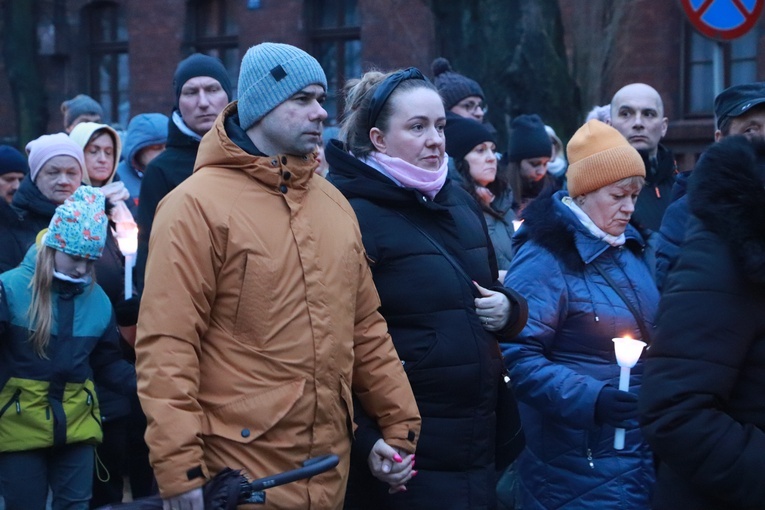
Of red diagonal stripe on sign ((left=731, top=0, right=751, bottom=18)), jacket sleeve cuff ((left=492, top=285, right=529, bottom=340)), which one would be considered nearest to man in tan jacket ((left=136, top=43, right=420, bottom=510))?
jacket sleeve cuff ((left=492, top=285, right=529, bottom=340))

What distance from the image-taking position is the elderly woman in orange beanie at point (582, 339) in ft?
14.7

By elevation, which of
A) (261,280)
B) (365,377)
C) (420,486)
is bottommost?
(420,486)

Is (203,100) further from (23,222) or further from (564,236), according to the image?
(564,236)

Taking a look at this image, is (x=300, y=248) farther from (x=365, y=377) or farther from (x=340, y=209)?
(x=365, y=377)

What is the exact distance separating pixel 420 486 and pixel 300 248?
3.32 feet

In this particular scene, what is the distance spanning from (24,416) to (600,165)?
2.73 meters

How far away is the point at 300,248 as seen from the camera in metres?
3.75

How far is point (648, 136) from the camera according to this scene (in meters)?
6.65

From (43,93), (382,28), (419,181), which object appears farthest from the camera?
(382,28)

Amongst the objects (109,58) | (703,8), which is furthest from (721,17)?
(109,58)

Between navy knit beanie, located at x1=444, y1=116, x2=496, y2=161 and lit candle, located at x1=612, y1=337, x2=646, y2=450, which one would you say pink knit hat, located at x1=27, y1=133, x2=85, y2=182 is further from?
lit candle, located at x1=612, y1=337, x2=646, y2=450

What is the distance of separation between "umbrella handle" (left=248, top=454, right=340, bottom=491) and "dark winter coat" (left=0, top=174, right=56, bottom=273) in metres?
2.85

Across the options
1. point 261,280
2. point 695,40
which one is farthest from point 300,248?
point 695,40

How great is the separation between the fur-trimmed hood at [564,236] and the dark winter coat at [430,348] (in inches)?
16.0
